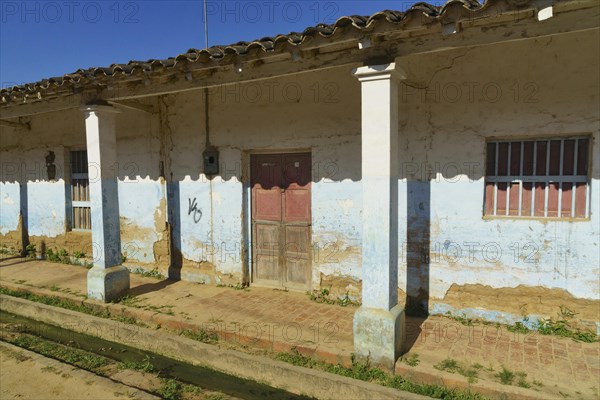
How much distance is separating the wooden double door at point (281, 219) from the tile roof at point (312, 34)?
1997 millimetres

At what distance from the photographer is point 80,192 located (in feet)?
27.3

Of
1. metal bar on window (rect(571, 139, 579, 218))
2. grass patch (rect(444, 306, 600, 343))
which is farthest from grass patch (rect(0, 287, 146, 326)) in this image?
Answer: metal bar on window (rect(571, 139, 579, 218))

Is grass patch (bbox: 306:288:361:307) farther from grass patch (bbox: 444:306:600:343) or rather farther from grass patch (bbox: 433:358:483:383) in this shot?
grass patch (bbox: 444:306:600:343)

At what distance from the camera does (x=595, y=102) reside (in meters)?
4.09

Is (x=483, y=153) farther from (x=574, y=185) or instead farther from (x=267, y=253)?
(x=267, y=253)

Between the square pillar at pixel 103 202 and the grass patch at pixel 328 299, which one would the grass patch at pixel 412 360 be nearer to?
the grass patch at pixel 328 299

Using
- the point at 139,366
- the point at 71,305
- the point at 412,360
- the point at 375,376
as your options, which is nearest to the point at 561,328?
the point at 412,360

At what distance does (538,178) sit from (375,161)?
2.18 meters

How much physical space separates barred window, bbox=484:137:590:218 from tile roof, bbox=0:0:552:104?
200cm

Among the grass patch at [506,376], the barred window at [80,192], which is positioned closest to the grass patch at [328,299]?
the grass patch at [506,376]

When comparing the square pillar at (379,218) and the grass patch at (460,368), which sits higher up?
the square pillar at (379,218)

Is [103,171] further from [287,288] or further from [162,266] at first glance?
[287,288]

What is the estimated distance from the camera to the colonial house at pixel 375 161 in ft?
12.5

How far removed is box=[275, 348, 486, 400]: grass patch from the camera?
3381 mm
